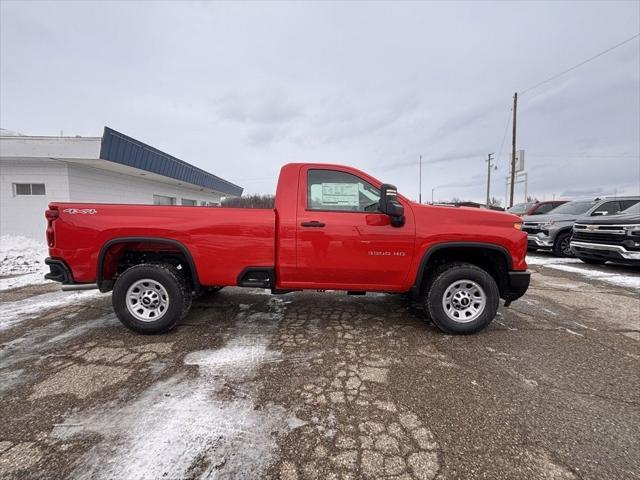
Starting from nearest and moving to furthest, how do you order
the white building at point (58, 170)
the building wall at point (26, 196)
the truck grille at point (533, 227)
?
the white building at point (58, 170)
the building wall at point (26, 196)
the truck grille at point (533, 227)

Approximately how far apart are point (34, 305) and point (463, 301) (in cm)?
637

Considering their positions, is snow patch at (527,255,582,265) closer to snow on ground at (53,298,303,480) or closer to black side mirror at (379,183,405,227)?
black side mirror at (379,183,405,227)

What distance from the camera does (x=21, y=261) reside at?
8.67m

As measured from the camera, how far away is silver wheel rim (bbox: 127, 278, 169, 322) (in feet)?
11.9

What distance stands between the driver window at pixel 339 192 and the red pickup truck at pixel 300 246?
0.04 feet

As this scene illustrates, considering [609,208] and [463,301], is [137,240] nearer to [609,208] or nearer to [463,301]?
[463,301]

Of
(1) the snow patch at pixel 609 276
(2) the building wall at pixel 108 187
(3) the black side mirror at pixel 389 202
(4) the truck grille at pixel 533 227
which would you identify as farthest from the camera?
(2) the building wall at pixel 108 187

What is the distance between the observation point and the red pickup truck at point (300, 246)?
3.54 metres

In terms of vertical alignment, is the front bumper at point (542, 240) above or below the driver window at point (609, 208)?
below

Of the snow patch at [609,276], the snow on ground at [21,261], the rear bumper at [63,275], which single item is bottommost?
the snow patch at [609,276]

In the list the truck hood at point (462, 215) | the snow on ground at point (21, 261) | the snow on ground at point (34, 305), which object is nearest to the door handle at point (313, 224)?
the truck hood at point (462, 215)

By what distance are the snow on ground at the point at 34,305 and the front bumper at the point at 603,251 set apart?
11.2 metres

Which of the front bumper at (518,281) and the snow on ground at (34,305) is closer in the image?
the front bumper at (518,281)

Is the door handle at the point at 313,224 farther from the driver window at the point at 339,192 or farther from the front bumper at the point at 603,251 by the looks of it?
the front bumper at the point at 603,251
